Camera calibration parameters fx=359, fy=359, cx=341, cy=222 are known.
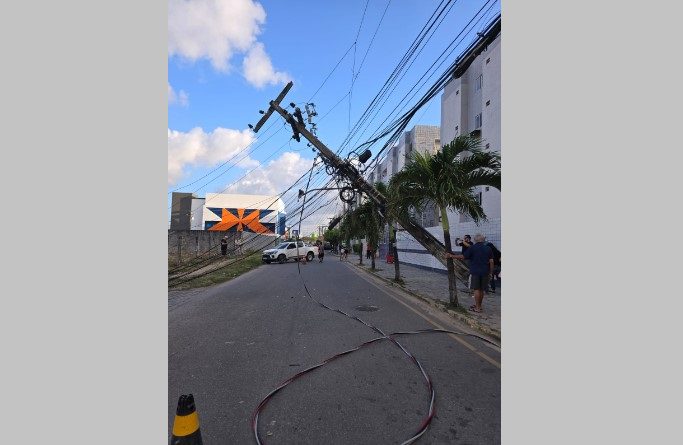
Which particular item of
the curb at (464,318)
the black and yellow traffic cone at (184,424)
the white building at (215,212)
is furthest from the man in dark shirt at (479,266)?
the white building at (215,212)

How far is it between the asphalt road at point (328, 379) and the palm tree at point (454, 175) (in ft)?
9.07

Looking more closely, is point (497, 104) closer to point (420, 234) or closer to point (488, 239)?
point (488, 239)

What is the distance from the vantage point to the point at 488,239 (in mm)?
12984

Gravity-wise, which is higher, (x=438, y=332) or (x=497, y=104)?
(x=497, y=104)

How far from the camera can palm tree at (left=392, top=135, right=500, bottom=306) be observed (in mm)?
8359

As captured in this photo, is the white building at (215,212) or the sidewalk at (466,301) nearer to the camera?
the sidewalk at (466,301)

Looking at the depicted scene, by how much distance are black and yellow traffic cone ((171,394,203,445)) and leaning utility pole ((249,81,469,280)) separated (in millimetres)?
8067

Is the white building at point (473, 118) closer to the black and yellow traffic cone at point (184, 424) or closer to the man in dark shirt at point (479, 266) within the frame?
the man in dark shirt at point (479, 266)

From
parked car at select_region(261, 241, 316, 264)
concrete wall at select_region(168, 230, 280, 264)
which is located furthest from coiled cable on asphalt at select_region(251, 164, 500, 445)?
concrete wall at select_region(168, 230, 280, 264)

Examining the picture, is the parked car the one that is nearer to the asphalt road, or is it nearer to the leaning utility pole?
the leaning utility pole

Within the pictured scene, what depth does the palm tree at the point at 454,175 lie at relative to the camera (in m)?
8.36

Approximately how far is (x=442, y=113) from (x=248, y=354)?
104 feet

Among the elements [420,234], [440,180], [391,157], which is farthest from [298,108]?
[391,157]

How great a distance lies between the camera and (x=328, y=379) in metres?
4.01
